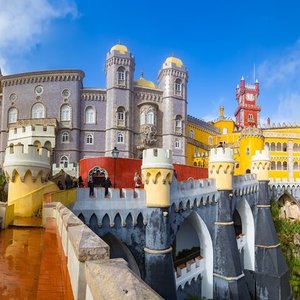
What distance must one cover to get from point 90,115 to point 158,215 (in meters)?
26.7

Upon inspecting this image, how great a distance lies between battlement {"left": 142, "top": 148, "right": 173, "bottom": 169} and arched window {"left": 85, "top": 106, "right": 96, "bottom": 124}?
25.3m

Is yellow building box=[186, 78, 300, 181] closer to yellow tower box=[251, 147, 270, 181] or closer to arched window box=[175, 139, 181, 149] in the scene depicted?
arched window box=[175, 139, 181, 149]

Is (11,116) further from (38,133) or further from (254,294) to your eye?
(254,294)

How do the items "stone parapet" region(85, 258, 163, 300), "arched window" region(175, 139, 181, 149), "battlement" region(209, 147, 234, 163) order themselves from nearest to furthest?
"stone parapet" region(85, 258, 163, 300)
"battlement" region(209, 147, 234, 163)
"arched window" region(175, 139, 181, 149)

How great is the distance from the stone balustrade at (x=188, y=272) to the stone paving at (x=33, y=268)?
9.89 meters

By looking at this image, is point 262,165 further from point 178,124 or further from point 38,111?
point 38,111

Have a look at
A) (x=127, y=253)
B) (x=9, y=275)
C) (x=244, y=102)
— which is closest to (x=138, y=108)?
(x=127, y=253)

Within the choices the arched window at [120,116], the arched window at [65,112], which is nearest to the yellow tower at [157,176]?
the arched window at [120,116]

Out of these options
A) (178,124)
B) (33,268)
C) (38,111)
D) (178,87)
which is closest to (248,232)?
(178,124)

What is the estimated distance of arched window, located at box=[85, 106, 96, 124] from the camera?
38.0 m

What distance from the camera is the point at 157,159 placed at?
1389 centimetres

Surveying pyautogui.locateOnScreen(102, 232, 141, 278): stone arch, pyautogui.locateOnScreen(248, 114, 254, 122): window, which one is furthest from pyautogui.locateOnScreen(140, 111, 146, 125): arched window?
pyautogui.locateOnScreen(248, 114, 254, 122): window

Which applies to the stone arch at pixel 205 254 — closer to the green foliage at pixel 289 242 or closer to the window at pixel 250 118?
the green foliage at pixel 289 242

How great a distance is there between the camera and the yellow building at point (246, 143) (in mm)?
42031
